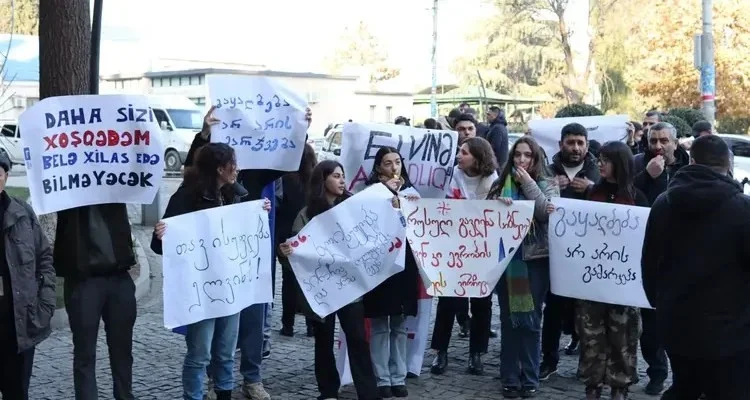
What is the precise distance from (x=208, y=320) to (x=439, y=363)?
2.20 metres

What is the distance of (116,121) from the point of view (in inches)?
→ 220

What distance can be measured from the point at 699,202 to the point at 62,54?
24.9ft

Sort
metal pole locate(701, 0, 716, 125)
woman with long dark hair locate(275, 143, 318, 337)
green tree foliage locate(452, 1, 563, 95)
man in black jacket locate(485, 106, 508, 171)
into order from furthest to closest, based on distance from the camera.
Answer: green tree foliage locate(452, 1, 563, 95), metal pole locate(701, 0, 716, 125), man in black jacket locate(485, 106, 508, 171), woman with long dark hair locate(275, 143, 318, 337)

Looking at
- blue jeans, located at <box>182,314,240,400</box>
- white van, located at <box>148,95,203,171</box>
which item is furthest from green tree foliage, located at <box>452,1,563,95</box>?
blue jeans, located at <box>182,314,240,400</box>

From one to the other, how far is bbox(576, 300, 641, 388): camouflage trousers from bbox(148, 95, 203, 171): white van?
2290cm

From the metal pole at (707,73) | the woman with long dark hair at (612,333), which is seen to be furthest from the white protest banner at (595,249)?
the metal pole at (707,73)

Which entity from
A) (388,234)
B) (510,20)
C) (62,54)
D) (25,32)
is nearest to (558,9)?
(510,20)

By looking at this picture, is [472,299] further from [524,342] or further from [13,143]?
[13,143]

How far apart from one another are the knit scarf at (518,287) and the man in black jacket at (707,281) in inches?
77.4

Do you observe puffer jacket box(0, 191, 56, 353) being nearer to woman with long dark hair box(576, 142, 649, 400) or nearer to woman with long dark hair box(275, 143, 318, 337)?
woman with long dark hair box(275, 143, 318, 337)

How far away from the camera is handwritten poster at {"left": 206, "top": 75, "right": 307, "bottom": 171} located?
6812mm

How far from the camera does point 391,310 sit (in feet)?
20.9

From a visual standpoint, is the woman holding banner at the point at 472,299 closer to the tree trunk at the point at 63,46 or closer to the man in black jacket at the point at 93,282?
the man in black jacket at the point at 93,282

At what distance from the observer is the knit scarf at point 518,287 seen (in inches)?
252
